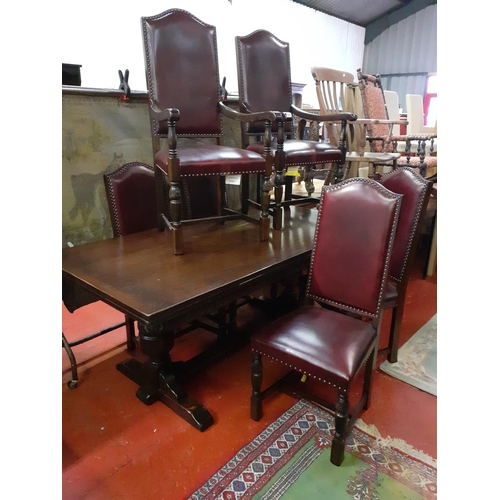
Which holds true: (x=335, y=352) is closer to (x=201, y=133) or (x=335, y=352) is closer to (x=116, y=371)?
(x=116, y=371)

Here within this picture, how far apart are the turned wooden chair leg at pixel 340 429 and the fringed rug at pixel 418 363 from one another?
Answer: 674 millimetres

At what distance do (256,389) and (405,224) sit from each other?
1021mm

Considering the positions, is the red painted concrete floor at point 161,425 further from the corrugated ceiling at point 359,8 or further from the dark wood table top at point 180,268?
the corrugated ceiling at point 359,8

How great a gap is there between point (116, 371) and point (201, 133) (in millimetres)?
1435

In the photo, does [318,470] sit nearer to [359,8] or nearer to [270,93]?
[270,93]

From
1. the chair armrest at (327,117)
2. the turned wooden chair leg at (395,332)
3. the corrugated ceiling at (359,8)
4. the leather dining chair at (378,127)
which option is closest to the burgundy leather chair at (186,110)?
the chair armrest at (327,117)

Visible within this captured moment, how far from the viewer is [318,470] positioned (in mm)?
1477

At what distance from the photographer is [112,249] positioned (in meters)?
2.05

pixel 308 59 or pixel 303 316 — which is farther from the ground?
pixel 308 59

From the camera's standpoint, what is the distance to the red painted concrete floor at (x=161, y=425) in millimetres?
1433

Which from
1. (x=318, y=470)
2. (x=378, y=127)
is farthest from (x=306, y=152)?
(x=378, y=127)

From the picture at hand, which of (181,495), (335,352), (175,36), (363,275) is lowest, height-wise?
(181,495)

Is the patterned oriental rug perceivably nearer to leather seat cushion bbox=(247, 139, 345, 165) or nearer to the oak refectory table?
the oak refectory table
